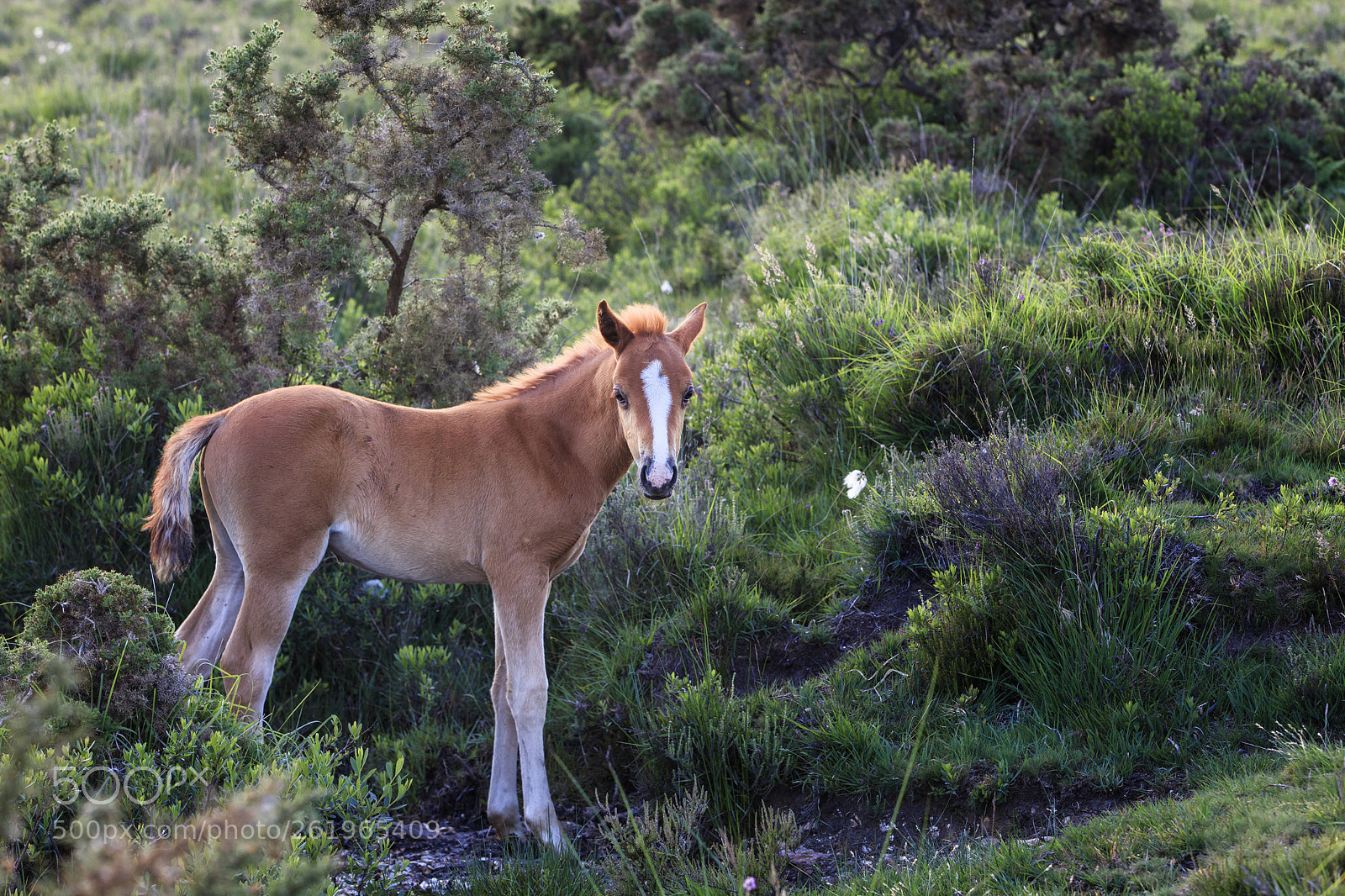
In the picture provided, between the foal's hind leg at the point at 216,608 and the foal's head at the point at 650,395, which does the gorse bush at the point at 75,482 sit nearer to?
the foal's hind leg at the point at 216,608

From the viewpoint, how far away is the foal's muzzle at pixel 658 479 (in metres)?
3.80

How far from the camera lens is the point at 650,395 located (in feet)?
13.3

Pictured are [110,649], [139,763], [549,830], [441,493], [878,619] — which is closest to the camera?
[139,763]

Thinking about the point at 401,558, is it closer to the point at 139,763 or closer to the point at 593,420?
the point at 593,420

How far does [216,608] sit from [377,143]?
108 inches

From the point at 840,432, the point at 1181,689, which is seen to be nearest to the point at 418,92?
the point at 840,432

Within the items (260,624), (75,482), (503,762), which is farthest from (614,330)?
(75,482)

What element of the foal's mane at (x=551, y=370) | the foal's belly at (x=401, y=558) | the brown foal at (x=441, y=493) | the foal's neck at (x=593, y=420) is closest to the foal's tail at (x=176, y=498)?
the brown foal at (x=441, y=493)

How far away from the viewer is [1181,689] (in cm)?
396

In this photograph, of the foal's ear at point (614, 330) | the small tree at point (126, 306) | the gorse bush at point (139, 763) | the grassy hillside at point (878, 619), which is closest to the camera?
the gorse bush at point (139, 763)

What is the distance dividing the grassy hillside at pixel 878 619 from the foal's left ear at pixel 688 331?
4.12 feet

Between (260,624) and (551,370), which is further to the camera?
(551,370)

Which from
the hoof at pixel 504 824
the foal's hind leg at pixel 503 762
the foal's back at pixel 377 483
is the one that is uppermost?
the foal's back at pixel 377 483

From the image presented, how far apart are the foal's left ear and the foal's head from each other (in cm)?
8
